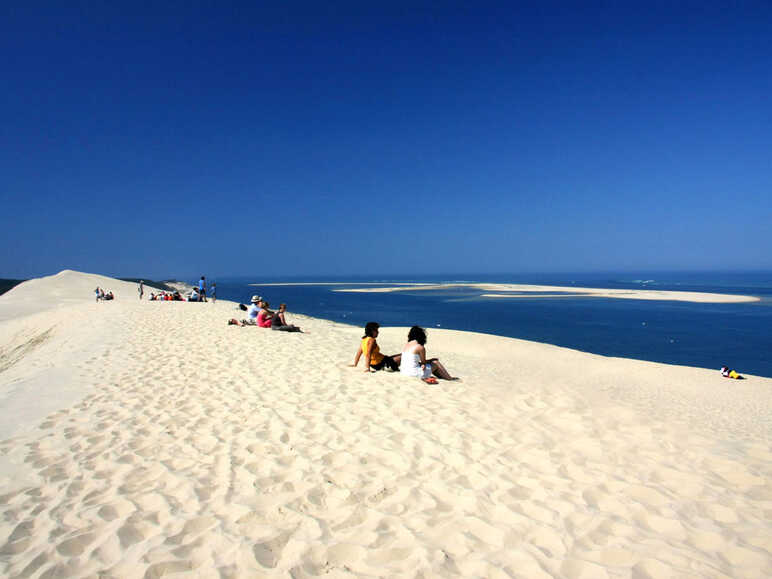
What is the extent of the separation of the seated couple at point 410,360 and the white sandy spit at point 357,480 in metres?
0.34

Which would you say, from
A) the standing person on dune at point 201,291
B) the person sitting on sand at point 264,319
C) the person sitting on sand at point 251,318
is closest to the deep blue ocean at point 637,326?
the standing person on dune at point 201,291

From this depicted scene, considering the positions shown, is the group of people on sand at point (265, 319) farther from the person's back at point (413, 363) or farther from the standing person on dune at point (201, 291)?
the standing person on dune at point (201, 291)

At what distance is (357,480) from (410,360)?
4.62m

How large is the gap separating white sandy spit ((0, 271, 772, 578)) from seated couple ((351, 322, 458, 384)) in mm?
337

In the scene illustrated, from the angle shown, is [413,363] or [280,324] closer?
[413,363]

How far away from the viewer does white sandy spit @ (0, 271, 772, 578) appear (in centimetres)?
314

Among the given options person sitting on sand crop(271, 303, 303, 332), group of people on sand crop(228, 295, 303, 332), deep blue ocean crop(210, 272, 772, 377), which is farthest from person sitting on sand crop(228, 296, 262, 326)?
deep blue ocean crop(210, 272, 772, 377)

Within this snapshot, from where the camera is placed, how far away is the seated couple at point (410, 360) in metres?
8.77

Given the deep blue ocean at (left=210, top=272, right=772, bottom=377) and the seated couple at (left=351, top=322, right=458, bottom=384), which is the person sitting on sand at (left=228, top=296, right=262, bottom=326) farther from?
the deep blue ocean at (left=210, top=272, right=772, bottom=377)

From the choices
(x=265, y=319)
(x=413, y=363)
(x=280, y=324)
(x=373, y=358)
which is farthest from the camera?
(x=265, y=319)

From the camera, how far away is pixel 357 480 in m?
4.29

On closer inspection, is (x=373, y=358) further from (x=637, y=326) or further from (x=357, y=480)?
(x=637, y=326)

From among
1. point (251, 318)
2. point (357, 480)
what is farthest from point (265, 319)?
point (357, 480)

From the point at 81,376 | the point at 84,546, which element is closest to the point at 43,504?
the point at 84,546
